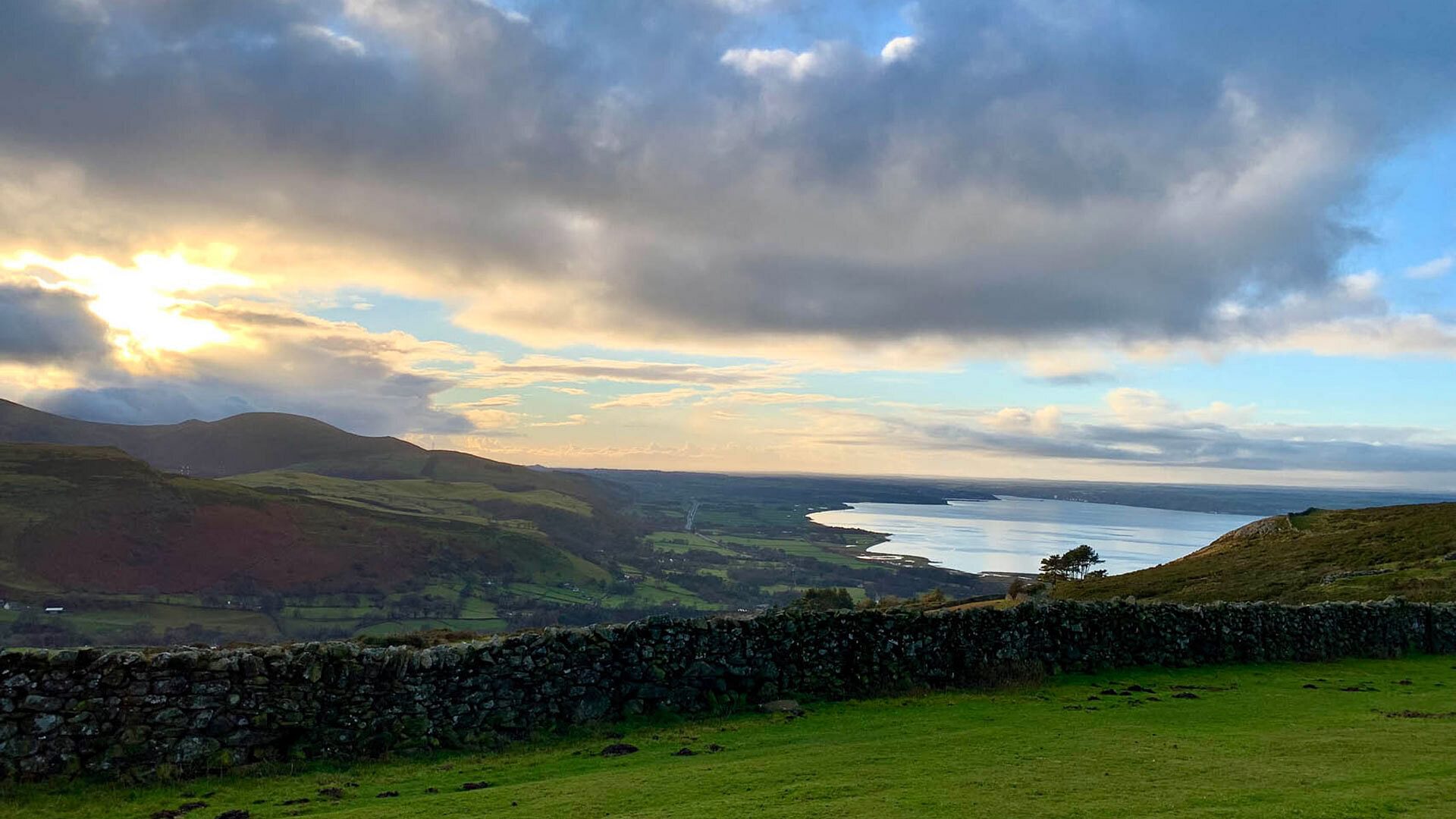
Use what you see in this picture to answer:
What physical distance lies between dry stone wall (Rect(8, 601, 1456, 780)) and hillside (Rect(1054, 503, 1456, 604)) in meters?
7.51

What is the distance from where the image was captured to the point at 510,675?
39.8ft

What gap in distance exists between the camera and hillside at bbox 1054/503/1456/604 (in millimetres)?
25125

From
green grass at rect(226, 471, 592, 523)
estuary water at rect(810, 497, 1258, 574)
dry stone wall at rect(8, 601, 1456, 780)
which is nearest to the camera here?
dry stone wall at rect(8, 601, 1456, 780)

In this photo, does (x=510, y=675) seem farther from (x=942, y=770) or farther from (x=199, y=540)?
(x=199, y=540)

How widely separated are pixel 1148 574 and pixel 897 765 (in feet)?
100

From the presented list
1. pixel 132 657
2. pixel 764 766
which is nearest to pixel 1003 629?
pixel 764 766

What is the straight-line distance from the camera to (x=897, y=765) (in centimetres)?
952

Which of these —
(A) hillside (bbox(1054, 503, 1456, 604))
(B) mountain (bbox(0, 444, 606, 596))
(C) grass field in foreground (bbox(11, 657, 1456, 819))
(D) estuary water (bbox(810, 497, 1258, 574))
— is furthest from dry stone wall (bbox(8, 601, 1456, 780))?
(B) mountain (bbox(0, 444, 606, 596))

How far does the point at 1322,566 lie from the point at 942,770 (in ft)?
91.8

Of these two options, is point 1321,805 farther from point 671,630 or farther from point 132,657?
point 132,657

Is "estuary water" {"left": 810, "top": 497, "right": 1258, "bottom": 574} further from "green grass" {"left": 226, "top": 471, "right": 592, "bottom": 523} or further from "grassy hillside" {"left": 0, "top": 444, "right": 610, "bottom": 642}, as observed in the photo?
"green grass" {"left": 226, "top": 471, "right": 592, "bottom": 523}

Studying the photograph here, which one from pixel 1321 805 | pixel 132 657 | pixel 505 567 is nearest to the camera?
pixel 1321 805

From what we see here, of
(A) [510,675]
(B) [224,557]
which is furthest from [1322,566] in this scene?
(B) [224,557]

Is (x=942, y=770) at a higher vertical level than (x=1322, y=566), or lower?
lower
